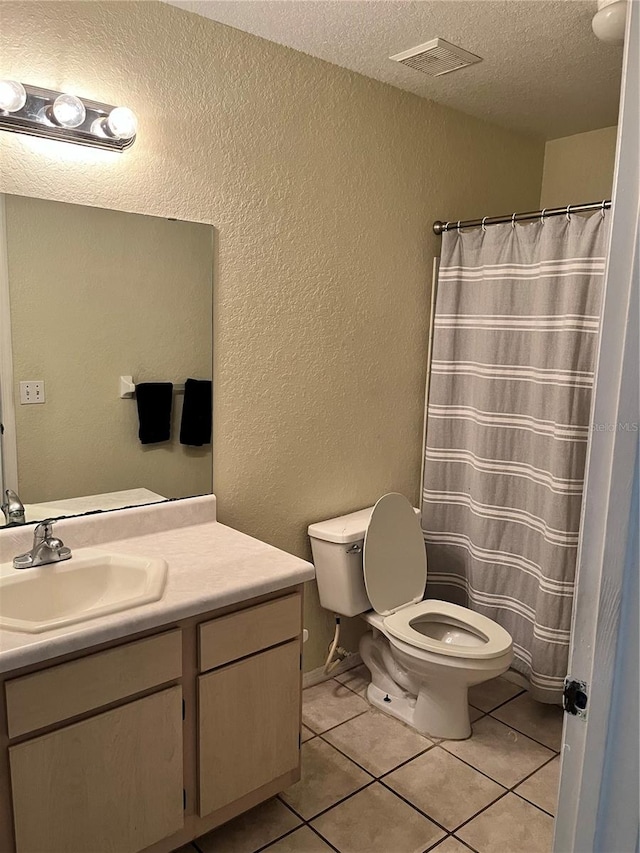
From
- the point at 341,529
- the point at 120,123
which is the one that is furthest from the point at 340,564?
the point at 120,123

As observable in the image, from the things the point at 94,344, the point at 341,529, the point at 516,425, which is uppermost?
the point at 94,344

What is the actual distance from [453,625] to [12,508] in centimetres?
171

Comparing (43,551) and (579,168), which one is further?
(579,168)

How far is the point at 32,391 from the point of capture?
6.38 feet

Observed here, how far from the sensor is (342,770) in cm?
229

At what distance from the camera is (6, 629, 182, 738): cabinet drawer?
1470mm

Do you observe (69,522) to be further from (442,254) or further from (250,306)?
(442,254)

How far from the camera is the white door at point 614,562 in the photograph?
85cm

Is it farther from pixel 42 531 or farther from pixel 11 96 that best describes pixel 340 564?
pixel 11 96

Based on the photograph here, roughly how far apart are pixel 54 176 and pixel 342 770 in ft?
6.89

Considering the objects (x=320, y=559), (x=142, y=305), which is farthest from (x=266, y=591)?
(x=142, y=305)

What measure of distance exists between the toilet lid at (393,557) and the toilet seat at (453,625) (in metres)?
0.06

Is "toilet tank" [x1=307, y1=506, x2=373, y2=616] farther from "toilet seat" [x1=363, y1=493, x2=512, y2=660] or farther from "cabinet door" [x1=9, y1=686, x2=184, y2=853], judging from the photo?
→ "cabinet door" [x1=9, y1=686, x2=184, y2=853]

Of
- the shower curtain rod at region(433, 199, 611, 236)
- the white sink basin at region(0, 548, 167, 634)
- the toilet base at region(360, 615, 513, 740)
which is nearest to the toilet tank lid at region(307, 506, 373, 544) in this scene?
the toilet base at region(360, 615, 513, 740)
